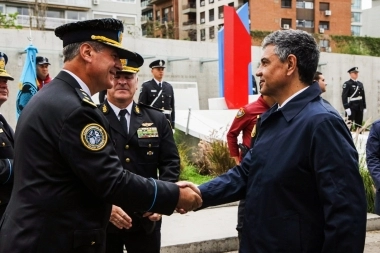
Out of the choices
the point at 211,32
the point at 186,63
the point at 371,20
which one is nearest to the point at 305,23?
the point at 371,20

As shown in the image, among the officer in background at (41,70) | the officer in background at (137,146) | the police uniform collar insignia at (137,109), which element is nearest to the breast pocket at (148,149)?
the officer in background at (137,146)

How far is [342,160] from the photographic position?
2.62 metres

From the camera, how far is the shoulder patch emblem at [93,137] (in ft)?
8.65

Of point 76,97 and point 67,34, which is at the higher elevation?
point 67,34

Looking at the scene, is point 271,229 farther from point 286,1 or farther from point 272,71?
point 286,1

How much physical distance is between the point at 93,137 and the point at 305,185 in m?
1.04

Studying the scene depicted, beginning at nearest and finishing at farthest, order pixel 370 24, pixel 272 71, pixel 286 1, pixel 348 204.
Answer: pixel 348 204 < pixel 272 71 < pixel 286 1 < pixel 370 24

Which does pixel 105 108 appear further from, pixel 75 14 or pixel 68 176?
pixel 75 14

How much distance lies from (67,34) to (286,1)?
59.0 metres

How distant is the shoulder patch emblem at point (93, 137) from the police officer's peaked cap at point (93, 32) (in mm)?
494

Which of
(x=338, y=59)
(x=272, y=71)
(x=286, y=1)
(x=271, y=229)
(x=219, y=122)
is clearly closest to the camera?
(x=271, y=229)

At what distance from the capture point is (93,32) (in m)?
2.89

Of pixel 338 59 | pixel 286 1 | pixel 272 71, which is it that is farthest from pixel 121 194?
pixel 286 1

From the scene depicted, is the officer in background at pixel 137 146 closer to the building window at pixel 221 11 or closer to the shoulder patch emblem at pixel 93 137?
the shoulder patch emblem at pixel 93 137
